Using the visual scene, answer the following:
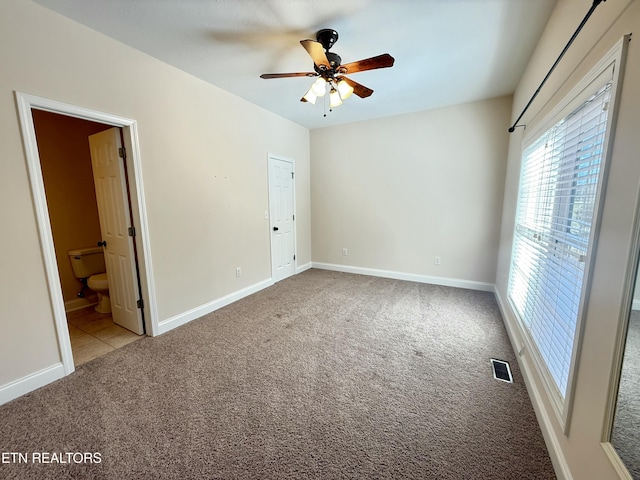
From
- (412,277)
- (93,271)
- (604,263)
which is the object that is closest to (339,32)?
(604,263)

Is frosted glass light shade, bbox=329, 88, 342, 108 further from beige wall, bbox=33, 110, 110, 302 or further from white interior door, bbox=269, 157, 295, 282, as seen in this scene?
beige wall, bbox=33, 110, 110, 302

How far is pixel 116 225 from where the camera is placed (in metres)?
2.61

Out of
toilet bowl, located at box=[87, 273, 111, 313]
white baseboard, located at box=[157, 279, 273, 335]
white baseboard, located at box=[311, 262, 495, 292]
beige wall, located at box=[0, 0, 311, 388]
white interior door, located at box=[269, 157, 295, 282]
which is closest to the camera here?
beige wall, located at box=[0, 0, 311, 388]

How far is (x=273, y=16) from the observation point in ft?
6.24

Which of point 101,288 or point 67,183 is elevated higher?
point 67,183

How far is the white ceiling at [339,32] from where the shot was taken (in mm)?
1815

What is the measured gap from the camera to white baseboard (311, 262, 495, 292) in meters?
3.84

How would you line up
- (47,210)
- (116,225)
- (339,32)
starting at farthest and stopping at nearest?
(116,225) < (339,32) < (47,210)

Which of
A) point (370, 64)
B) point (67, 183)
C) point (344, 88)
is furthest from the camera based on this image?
point (67, 183)

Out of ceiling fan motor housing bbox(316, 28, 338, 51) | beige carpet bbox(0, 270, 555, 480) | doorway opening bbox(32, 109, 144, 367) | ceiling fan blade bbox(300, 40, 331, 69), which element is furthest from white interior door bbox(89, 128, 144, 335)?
ceiling fan motor housing bbox(316, 28, 338, 51)

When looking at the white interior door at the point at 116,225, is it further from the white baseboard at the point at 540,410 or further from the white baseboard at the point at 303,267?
the white baseboard at the point at 540,410

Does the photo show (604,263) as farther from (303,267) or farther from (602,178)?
(303,267)

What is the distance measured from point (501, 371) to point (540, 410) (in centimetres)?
48

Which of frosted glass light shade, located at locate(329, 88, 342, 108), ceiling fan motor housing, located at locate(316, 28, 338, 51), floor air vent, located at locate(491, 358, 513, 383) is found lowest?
floor air vent, located at locate(491, 358, 513, 383)
